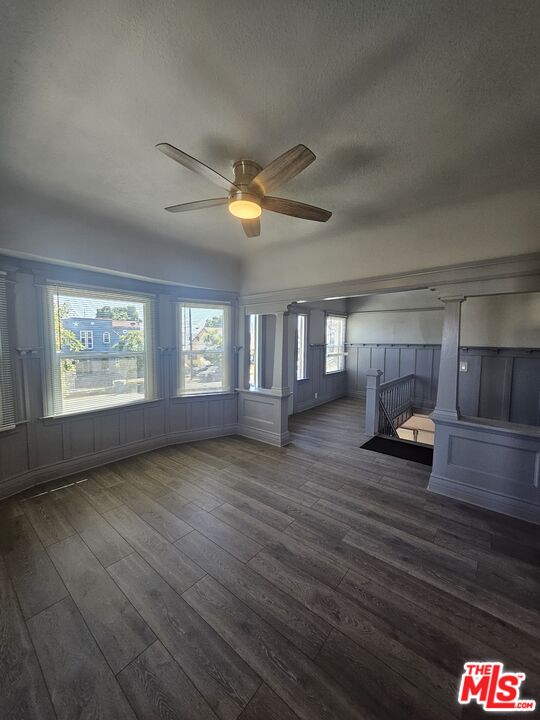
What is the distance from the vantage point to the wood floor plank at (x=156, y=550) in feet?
5.97

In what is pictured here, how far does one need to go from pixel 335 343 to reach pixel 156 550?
6.33 meters

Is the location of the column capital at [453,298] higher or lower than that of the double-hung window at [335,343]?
higher

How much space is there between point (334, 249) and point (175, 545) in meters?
3.45

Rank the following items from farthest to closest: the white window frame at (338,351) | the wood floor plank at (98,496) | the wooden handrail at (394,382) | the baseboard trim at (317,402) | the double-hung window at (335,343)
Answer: the double-hung window at (335,343)
the white window frame at (338,351)
the baseboard trim at (317,402)
the wooden handrail at (394,382)
the wood floor plank at (98,496)

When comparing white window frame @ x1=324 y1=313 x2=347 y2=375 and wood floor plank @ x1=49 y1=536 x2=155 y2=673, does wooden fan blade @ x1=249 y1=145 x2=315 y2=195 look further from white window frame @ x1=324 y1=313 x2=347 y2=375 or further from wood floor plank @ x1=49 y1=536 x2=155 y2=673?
white window frame @ x1=324 y1=313 x2=347 y2=375

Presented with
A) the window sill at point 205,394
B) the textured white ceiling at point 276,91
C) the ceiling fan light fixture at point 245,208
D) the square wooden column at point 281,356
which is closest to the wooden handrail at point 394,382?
the square wooden column at point 281,356

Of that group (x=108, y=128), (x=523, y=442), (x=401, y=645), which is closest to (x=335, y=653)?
(x=401, y=645)

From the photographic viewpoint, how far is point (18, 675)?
1.28 meters

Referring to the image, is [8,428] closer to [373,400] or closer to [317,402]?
[373,400]

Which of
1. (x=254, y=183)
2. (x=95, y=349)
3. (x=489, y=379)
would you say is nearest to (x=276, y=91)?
(x=254, y=183)

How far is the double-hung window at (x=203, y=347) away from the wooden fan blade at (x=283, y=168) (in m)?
2.69

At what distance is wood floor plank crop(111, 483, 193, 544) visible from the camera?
2.25 metres

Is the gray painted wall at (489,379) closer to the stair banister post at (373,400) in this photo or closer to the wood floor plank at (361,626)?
the stair banister post at (373,400)

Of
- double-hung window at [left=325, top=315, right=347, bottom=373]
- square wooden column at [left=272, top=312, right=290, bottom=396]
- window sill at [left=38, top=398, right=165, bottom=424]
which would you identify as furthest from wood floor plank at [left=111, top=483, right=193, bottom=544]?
double-hung window at [left=325, top=315, right=347, bottom=373]
